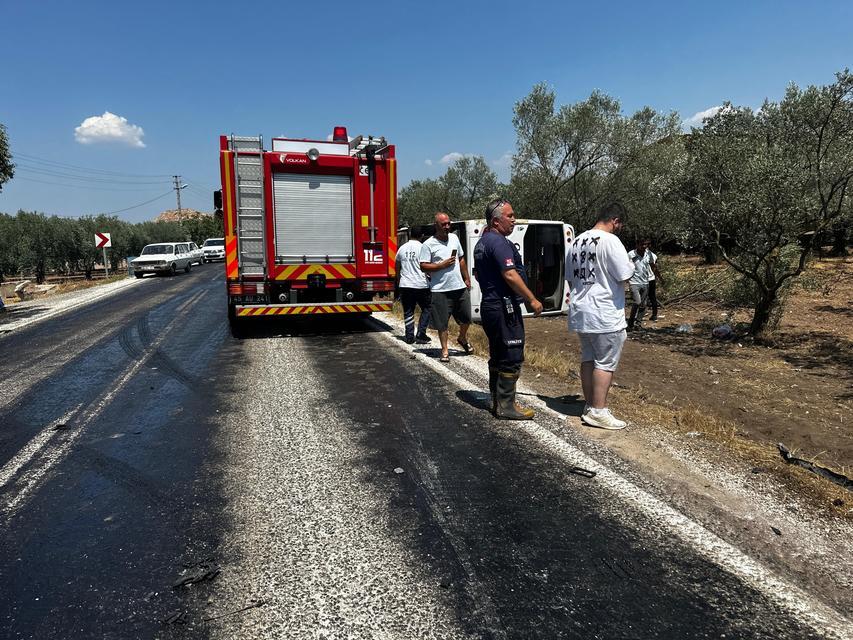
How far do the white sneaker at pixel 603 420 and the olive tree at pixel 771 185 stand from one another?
226 inches

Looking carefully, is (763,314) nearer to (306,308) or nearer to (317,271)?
(317,271)

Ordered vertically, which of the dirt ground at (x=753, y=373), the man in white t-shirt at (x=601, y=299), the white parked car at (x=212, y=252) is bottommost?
the dirt ground at (x=753, y=373)

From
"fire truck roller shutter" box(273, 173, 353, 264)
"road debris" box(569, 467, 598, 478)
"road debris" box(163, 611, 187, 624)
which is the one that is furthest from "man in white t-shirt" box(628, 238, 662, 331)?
"road debris" box(163, 611, 187, 624)

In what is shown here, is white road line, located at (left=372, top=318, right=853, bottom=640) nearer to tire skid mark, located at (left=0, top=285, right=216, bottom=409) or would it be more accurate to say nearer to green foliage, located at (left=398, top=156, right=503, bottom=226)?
tire skid mark, located at (left=0, top=285, right=216, bottom=409)

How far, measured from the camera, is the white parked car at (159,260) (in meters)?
27.1

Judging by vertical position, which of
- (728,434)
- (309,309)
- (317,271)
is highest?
(317,271)

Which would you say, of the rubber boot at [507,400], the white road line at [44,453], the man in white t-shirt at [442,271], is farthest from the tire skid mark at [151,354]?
the rubber boot at [507,400]

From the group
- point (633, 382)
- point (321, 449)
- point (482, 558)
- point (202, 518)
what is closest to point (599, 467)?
point (482, 558)

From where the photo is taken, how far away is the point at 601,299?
4289 millimetres

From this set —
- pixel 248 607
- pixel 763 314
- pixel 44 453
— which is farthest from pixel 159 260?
pixel 248 607

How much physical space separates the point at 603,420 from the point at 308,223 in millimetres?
6271

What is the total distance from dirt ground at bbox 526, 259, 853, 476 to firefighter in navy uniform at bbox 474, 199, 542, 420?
1059 millimetres

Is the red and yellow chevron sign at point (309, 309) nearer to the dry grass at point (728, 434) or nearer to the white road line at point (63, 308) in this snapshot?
the dry grass at point (728, 434)

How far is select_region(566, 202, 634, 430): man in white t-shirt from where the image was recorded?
4211 mm
